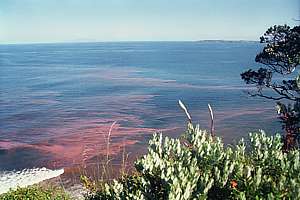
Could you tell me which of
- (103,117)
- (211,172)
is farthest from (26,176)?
(211,172)

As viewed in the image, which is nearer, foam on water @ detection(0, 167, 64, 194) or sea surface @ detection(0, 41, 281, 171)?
foam on water @ detection(0, 167, 64, 194)

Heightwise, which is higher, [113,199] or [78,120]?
[113,199]

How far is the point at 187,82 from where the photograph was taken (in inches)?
1742

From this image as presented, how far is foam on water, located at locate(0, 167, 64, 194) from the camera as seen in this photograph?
42.6 ft

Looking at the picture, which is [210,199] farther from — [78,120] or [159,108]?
[159,108]

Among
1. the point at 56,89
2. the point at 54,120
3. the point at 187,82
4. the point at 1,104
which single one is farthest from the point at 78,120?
the point at 187,82

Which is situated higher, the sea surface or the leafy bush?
the leafy bush

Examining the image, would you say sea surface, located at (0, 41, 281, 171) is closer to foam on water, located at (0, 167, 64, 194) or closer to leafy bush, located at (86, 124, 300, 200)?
foam on water, located at (0, 167, 64, 194)

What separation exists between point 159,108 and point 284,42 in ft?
64.9

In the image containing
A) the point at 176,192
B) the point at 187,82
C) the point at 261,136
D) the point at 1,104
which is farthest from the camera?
the point at 187,82

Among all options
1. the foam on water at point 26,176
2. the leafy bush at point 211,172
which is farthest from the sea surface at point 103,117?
the leafy bush at point 211,172

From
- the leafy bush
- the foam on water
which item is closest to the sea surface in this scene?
the foam on water

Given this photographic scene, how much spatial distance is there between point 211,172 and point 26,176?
463 inches

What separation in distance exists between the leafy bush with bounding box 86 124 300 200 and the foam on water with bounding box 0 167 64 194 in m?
10.1
